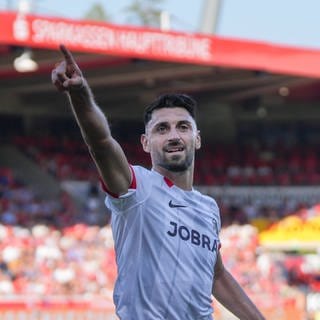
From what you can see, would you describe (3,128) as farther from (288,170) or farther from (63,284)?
(63,284)

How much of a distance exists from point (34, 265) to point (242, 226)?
22.1 feet

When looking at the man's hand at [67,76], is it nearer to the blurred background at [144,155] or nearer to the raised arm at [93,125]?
the raised arm at [93,125]

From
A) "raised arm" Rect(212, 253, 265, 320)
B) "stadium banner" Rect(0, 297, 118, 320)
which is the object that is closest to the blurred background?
"stadium banner" Rect(0, 297, 118, 320)

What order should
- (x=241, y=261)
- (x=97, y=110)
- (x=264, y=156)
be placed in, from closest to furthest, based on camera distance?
(x=97, y=110) < (x=241, y=261) < (x=264, y=156)

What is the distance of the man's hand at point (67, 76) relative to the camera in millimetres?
3445

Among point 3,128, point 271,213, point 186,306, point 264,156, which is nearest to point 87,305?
point 186,306

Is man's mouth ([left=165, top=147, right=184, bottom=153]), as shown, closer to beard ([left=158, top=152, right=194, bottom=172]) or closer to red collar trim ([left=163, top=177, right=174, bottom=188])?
beard ([left=158, top=152, right=194, bottom=172])

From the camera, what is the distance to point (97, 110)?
142 inches

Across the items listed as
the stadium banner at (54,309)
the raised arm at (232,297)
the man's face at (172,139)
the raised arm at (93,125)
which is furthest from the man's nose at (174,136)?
the stadium banner at (54,309)

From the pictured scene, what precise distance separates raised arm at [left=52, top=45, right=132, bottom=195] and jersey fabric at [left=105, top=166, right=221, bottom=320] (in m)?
0.13

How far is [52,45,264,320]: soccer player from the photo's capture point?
394cm

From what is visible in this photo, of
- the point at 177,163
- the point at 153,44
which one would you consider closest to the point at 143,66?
the point at 153,44

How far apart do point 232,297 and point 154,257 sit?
35.1 inches

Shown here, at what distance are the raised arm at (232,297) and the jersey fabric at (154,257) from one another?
0.64 meters
